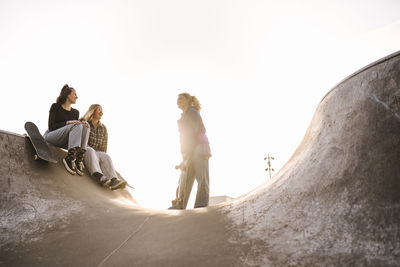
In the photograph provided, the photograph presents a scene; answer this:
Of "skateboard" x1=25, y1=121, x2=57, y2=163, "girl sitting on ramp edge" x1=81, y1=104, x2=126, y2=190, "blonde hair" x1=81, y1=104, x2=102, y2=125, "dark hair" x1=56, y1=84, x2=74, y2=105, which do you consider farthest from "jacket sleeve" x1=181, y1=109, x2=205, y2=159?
"dark hair" x1=56, y1=84, x2=74, y2=105

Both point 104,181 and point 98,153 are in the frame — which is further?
point 98,153

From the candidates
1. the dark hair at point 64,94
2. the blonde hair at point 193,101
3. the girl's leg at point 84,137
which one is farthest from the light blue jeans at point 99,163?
the blonde hair at point 193,101

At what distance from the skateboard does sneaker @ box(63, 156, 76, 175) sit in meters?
0.32

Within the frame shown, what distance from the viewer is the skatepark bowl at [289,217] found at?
2098 millimetres

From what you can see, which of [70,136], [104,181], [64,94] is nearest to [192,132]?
[104,181]

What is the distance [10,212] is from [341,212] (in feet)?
12.7

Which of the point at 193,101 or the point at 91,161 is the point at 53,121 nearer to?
the point at 91,161

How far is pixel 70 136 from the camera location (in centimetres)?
457

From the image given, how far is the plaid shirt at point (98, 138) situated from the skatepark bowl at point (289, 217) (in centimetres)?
172

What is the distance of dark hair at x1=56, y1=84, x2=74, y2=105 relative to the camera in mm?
5082

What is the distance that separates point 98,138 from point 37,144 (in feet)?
4.58

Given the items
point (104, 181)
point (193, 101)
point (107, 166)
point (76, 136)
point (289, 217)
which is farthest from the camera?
point (193, 101)

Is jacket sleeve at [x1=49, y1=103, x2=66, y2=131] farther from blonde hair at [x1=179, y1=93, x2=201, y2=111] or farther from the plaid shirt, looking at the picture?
blonde hair at [x1=179, y1=93, x2=201, y2=111]

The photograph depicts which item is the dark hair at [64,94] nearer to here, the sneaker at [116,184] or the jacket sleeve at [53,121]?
the jacket sleeve at [53,121]
